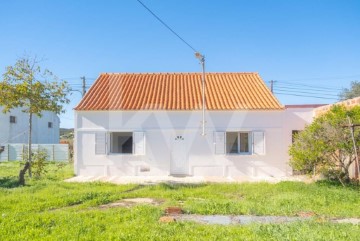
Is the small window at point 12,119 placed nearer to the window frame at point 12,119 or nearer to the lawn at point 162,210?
the window frame at point 12,119

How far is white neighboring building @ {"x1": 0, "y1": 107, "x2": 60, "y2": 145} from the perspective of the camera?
2916 cm

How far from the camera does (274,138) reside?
15.5 m

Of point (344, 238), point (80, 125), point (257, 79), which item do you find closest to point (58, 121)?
point (80, 125)

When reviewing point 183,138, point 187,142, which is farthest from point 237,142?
point 183,138

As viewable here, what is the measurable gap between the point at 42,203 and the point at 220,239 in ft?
17.7

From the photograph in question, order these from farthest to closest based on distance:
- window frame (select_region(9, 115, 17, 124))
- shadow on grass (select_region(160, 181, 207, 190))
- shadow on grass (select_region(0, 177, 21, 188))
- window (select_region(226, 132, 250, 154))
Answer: window frame (select_region(9, 115, 17, 124)) → window (select_region(226, 132, 250, 154)) → shadow on grass (select_region(0, 177, 21, 188)) → shadow on grass (select_region(160, 181, 207, 190))

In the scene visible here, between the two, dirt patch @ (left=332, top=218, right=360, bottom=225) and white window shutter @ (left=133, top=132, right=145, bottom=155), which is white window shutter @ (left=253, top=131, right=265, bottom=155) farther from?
dirt patch @ (left=332, top=218, right=360, bottom=225)

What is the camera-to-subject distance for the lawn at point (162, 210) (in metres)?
5.80

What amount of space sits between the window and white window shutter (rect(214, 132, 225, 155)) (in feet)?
2.05

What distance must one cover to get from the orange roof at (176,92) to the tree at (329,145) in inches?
154

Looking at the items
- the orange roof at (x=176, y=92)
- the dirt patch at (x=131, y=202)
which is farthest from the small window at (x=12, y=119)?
the dirt patch at (x=131, y=202)

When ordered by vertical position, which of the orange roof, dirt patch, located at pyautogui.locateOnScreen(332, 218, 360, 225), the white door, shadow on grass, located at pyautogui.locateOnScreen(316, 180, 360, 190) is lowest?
shadow on grass, located at pyautogui.locateOnScreen(316, 180, 360, 190)

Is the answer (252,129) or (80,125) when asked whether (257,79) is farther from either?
(80,125)

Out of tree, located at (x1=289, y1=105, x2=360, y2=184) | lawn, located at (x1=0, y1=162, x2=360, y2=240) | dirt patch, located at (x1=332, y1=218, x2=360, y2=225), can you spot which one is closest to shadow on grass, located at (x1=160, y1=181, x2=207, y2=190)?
lawn, located at (x1=0, y1=162, x2=360, y2=240)
